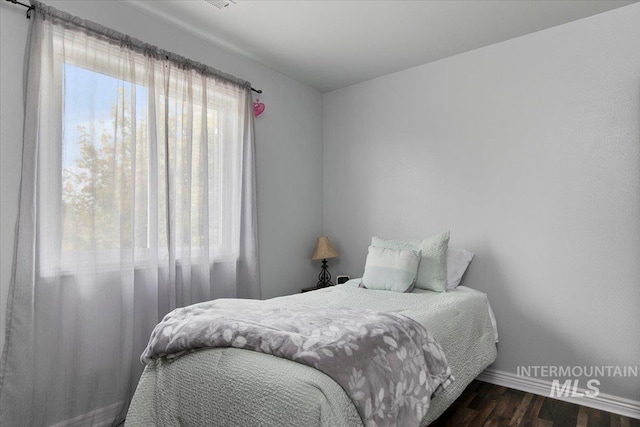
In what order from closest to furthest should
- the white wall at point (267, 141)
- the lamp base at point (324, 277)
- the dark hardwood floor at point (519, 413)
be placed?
the white wall at point (267, 141)
the dark hardwood floor at point (519, 413)
the lamp base at point (324, 277)

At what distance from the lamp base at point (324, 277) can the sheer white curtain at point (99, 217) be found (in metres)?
1.26

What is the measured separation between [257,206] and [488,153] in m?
1.92

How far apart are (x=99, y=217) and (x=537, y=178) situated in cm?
296

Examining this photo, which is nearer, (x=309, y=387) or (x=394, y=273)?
(x=309, y=387)

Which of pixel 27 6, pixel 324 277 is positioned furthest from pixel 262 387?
pixel 324 277

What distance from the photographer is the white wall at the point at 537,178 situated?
2547mm

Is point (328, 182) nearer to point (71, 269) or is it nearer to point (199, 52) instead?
point (199, 52)

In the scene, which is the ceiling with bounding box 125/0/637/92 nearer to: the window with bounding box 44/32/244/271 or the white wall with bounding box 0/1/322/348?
the white wall with bounding box 0/1/322/348

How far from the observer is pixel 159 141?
8.51 feet

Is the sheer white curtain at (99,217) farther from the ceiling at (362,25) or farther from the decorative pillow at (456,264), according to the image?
the decorative pillow at (456,264)

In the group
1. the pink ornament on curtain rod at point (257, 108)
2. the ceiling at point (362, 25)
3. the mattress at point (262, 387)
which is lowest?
the mattress at point (262, 387)

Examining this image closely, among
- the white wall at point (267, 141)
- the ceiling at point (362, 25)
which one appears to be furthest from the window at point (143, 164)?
the ceiling at point (362, 25)

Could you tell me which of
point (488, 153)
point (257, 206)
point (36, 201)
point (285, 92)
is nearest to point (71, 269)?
point (36, 201)

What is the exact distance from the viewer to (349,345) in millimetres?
1496
